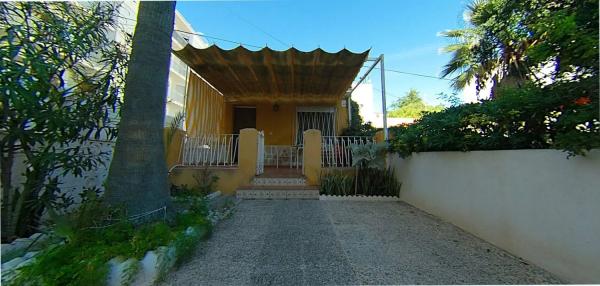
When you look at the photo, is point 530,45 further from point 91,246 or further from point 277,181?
point 91,246

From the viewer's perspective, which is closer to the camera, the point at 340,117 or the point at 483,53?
the point at 483,53

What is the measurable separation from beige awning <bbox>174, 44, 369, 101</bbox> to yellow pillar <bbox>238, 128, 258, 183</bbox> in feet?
5.98

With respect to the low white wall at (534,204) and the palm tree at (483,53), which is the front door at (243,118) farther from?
the low white wall at (534,204)

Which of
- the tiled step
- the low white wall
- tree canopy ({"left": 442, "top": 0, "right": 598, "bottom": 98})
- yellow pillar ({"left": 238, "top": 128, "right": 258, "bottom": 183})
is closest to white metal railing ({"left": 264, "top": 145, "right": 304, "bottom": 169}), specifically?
yellow pillar ({"left": 238, "top": 128, "right": 258, "bottom": 183})

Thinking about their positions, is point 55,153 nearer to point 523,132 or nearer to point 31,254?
point 31,254

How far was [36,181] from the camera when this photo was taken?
2861 millimetres

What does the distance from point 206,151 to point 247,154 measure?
1.43 metres

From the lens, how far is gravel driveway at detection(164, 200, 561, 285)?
2281mm

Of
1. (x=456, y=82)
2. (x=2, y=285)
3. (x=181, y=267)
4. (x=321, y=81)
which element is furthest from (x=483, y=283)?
(x=456, y=82)

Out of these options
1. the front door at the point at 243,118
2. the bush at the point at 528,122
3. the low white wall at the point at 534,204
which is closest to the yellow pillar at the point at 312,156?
the bush at the point at 528,122

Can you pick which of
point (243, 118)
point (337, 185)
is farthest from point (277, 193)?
point (243, 118)

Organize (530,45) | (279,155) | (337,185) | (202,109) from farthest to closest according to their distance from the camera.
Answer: (279,155), (202,109), (337,185), (530,45)

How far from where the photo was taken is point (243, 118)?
1005 cm

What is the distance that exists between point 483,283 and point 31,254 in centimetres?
407
